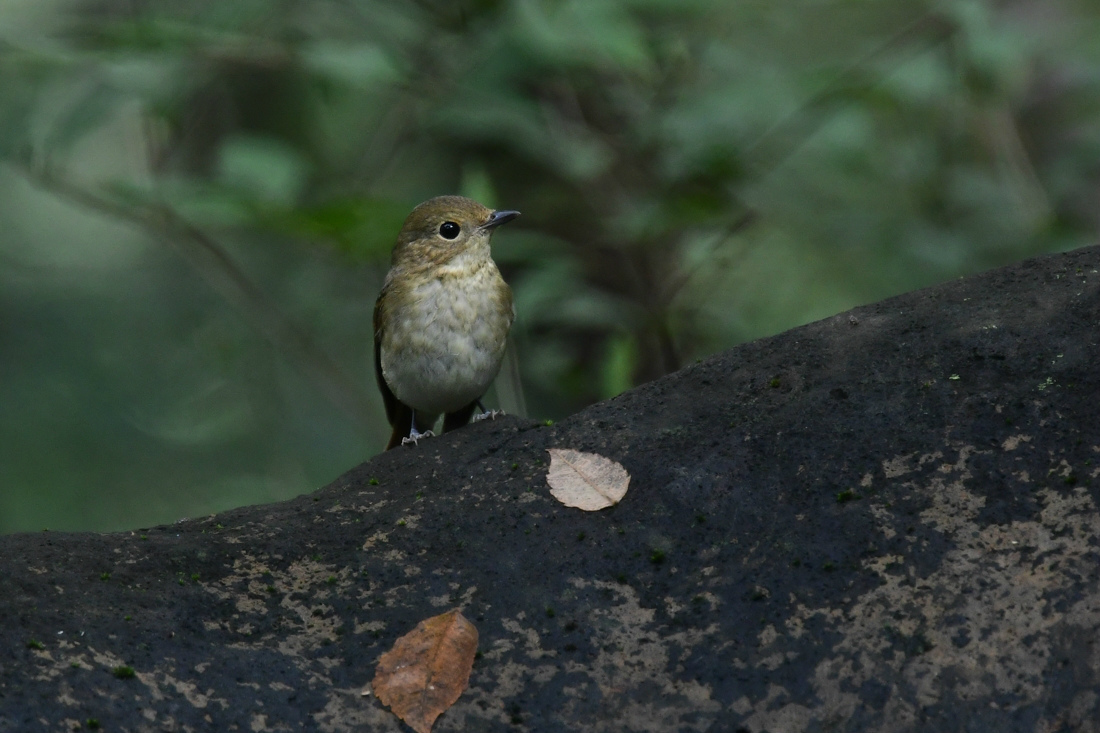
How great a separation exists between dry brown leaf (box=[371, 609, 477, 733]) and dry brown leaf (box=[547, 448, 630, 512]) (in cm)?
45

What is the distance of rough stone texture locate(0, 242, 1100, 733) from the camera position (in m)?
2.07

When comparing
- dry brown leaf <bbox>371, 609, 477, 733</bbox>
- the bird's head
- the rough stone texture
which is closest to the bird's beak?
the bird's head

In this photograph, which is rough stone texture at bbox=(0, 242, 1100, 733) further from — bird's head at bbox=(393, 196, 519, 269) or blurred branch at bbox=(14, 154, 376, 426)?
blurred branch at bbox=(14, 154, 376, 426)

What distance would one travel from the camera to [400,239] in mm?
4508

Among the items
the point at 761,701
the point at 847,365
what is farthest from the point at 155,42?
the point at 761,701

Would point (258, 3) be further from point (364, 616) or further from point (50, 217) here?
point (50, 217)

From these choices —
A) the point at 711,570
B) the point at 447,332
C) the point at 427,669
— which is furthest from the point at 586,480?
the point at 447,332

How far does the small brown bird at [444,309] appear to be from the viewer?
13.8 feet

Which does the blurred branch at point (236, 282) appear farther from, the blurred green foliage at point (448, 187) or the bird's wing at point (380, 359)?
the bird's wing at point (380, 359)

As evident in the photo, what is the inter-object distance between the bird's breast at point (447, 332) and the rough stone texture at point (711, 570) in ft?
3.93

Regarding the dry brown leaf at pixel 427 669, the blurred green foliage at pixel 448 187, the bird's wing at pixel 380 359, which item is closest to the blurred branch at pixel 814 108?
the blurred green foliage at pixel 448 187

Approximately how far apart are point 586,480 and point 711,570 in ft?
1.51

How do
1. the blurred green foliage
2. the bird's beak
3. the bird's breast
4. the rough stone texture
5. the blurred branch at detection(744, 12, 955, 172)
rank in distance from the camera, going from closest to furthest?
1. the rough stone texture
2. the bird's breast
3. the bird's beak
4. the blurred green foliage
5. the blurred branch at detection(744, 12, 955, 172)

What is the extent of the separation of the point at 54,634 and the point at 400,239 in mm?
2548
